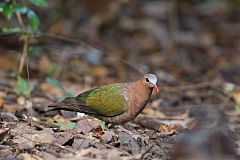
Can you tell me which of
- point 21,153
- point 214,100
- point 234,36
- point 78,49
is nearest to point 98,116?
point 21,153

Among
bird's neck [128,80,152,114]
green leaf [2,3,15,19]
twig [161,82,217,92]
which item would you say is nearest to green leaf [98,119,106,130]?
bird's neck [128,80,152,114]

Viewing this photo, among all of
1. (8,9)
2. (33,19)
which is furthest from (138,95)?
(8,9)

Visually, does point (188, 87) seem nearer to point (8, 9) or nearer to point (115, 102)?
point (115, 102)

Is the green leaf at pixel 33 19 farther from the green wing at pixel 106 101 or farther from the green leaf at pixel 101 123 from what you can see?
the green leaf at pixel 101 123

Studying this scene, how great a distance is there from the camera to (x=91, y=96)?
16.5ft

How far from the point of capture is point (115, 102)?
495cm

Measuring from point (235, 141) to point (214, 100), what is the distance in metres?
Result: 2.32

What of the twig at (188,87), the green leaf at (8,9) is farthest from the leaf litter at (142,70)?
the green leaf at (8,9)

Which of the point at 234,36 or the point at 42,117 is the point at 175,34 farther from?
the point at 42,117

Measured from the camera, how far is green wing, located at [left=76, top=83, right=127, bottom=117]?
4922 millimetres

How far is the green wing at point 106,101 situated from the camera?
4.92 metres

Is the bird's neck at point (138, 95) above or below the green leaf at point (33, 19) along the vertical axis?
below

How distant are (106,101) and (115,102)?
0.08 meters

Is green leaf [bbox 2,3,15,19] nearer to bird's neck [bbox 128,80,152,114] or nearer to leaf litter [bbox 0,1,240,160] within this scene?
leaf litter [bbox 0,1,240,160]
